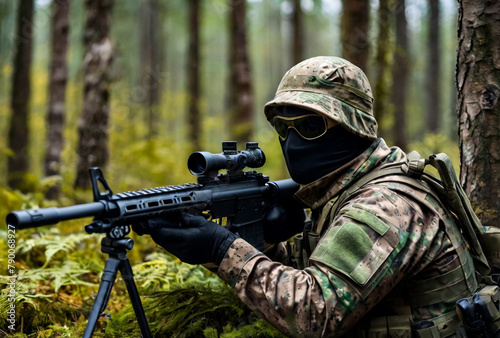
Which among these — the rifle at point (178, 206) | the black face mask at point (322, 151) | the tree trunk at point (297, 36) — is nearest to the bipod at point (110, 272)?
the rifle at point (178, 206)

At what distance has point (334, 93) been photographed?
2.79 metres

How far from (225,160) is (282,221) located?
29.8 inches

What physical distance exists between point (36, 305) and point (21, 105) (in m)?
8.73

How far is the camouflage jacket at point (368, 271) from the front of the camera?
2.24 metres

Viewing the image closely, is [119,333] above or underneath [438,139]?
underneath

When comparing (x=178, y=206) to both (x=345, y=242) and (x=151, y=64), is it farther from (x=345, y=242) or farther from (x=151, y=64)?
(x=151, y=64)

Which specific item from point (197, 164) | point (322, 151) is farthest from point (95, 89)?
point (322, 151)

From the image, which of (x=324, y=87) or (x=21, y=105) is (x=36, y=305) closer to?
(x=324, y=87)

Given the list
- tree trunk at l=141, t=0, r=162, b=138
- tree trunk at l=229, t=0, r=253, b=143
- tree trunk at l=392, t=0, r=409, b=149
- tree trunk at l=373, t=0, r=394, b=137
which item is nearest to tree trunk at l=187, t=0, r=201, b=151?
tree trunk at l=141, t=0, r=162, b=138

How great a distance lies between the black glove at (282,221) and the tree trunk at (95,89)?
219 inches

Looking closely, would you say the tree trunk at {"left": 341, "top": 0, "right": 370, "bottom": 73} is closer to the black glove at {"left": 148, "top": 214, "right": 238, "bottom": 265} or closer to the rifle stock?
the rifle stock

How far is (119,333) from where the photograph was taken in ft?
9.96

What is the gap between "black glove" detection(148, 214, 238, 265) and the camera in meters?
2.44

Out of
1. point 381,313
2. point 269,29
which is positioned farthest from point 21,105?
point 269,29
